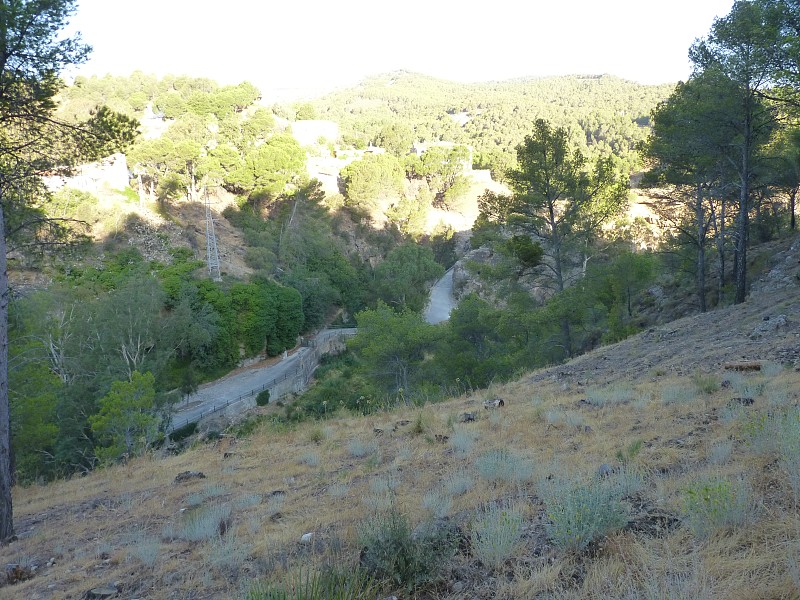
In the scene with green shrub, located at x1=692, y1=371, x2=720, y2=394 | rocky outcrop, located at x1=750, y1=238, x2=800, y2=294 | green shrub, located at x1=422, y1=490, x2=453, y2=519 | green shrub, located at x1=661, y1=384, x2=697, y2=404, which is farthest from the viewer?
rocky outcrop, located at x1=750, y1=238, x2=800, y2=294

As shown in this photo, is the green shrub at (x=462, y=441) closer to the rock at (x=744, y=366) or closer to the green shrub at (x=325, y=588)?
the green shrub at (x=325, y=588)

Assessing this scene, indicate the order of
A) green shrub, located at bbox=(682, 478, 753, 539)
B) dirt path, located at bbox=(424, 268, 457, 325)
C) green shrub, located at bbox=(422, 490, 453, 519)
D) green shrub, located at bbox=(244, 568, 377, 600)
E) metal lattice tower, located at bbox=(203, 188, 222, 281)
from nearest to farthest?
green shrub, located at bbox=(244, 568, 377, 600)
green shrub, located at bbox=(682, 478, 753, 539)
green shrub, located at bbox=(422, 490, 453, 519)
metal lattice tower, located at bbox=(203, 188, 222, 281)
dirt path, located at bbox=(424, 268, 457, 325)

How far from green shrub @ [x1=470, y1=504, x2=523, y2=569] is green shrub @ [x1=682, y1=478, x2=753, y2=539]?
0.94 metres

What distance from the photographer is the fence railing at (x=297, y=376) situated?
81.7 ft

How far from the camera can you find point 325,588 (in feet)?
8.46

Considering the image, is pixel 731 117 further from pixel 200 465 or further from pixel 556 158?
pixel 200 465

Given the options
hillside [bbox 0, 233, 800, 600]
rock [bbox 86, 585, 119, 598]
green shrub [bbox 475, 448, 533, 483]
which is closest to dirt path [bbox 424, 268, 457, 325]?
hillside [bbox 0, 233, 800, 600]

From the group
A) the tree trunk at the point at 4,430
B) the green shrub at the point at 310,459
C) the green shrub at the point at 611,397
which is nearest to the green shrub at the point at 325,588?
the green shrub at the point at 310,459

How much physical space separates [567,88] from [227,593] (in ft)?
519

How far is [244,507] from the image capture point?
5.31 m

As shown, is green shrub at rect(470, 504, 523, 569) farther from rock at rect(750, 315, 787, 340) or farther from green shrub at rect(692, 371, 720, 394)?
rock at rect(750, 315, 787, 340)

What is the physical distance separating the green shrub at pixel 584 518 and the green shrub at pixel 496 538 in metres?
0.20

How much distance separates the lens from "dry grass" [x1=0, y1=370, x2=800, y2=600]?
2.69 m

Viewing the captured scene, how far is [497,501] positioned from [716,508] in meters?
1.54
